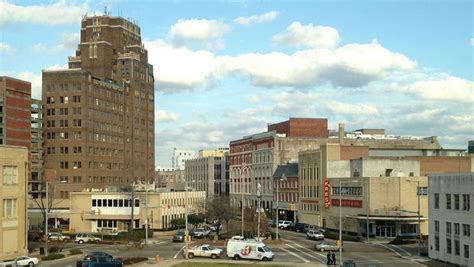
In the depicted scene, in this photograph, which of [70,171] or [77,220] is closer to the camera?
[77,220]

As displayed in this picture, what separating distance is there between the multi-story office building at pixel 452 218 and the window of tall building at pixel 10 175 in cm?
4597

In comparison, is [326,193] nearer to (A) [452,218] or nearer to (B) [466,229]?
(A) [452,218]

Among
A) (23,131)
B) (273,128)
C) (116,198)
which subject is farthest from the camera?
(273,128)

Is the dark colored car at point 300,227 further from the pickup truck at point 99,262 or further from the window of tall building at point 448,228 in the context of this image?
the pickup truck at point 99,262

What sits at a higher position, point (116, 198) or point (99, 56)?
point (99, 56)

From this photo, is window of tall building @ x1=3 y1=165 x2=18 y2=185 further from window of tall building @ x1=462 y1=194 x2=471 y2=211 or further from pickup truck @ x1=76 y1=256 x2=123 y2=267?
window of tall building @ x1=462 y1=194 x2=471 y2=211

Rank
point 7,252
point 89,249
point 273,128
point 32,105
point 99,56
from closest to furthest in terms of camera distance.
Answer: point 7,252 < point 89,249 < point 32,105 < point 273,128 < point 99,56

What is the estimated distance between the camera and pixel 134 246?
92812 millimetres

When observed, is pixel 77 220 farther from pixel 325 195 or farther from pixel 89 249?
pixel 325 195

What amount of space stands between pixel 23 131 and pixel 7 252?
85.0m

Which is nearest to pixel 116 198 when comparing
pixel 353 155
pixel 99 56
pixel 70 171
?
pixel 353 155

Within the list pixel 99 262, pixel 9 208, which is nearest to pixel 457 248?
pixel 99 262

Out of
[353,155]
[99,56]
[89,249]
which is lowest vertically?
[89,249]

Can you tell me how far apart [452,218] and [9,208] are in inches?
1841
